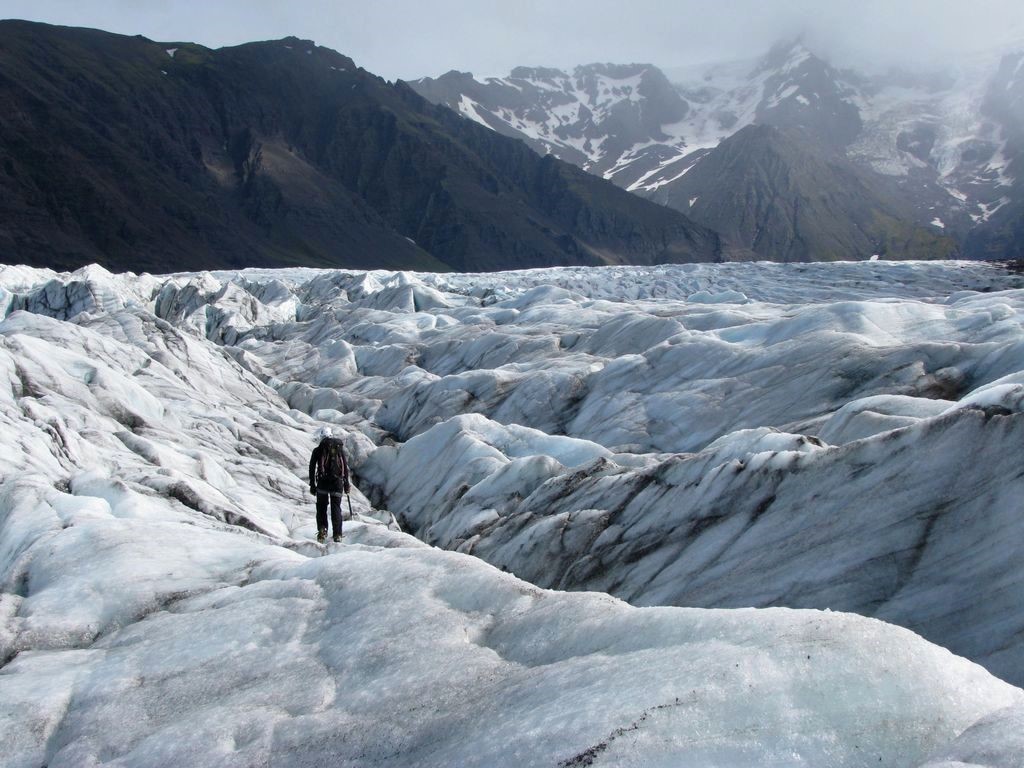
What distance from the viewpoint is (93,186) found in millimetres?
179250

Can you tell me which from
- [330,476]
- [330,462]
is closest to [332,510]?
[330,476]

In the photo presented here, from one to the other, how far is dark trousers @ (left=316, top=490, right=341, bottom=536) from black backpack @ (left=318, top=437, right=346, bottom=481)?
1.33 ft

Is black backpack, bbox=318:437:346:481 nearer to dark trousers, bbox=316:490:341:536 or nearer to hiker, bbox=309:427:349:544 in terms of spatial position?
hiker, bbox=309:427:349:544

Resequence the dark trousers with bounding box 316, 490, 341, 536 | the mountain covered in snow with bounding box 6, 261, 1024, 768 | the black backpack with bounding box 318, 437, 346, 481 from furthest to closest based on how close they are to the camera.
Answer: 1. the black backpack with bounding box 318, 437, 346, 481
2. the dark trousers with bounding box 316, 490, 341, 536
3. the mountain covered in snow with bounding box 6, 261, 1024, 768

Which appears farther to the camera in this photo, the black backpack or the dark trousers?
the black backpack

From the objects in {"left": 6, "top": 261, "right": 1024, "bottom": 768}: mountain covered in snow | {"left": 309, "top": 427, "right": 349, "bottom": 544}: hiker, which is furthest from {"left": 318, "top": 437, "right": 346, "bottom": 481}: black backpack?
{"left": 6, "top": 261, "right": 1024, "bottom": 768}: mountain covered in snow

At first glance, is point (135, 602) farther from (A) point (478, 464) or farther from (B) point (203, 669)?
(A) point (478, 464)

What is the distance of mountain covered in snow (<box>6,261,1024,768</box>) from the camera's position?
592 cm

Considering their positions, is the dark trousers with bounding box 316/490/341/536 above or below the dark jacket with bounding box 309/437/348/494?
below

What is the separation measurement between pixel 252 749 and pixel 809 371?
27.7m

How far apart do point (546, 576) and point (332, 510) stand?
4.63 m

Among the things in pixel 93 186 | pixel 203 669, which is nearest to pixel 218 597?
pixel 203 669

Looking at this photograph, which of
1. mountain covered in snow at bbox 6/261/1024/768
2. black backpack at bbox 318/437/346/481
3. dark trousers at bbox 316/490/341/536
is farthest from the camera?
black backpack at bbox 318/437/346/481

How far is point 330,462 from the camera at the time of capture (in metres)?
16.8
